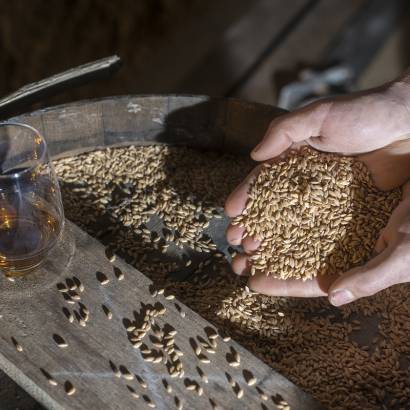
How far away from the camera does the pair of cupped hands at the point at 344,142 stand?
1507 mm

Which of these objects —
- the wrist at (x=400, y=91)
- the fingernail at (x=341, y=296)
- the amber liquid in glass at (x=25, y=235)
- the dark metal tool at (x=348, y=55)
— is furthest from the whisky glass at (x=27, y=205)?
the dark metal tool at (x=348, y=55)

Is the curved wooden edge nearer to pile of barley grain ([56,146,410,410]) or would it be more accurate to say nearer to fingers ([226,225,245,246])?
pile of barley grain ([56,146,410,410])

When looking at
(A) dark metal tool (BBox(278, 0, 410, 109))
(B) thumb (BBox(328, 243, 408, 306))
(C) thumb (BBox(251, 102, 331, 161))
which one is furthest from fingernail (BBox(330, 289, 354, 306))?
(A) dark metal tool (BBox(278, 0, 410, 109))

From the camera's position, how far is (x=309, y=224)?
1533 millimetres

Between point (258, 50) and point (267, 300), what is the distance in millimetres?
2139

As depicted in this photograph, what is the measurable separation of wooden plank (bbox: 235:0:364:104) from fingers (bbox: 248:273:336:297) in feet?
5.74

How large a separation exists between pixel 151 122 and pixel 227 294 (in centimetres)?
53

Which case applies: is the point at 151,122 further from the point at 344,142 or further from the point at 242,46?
the point at 242,46

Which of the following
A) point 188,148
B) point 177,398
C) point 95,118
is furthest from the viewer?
point 188,148

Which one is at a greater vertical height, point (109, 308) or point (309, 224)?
point (309, 224)

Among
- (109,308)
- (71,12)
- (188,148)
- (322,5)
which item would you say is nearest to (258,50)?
(322,5)

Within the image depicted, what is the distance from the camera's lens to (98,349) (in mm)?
1328

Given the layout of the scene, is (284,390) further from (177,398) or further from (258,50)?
(258,50)

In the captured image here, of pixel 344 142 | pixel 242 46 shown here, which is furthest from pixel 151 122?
pixel 242 46
